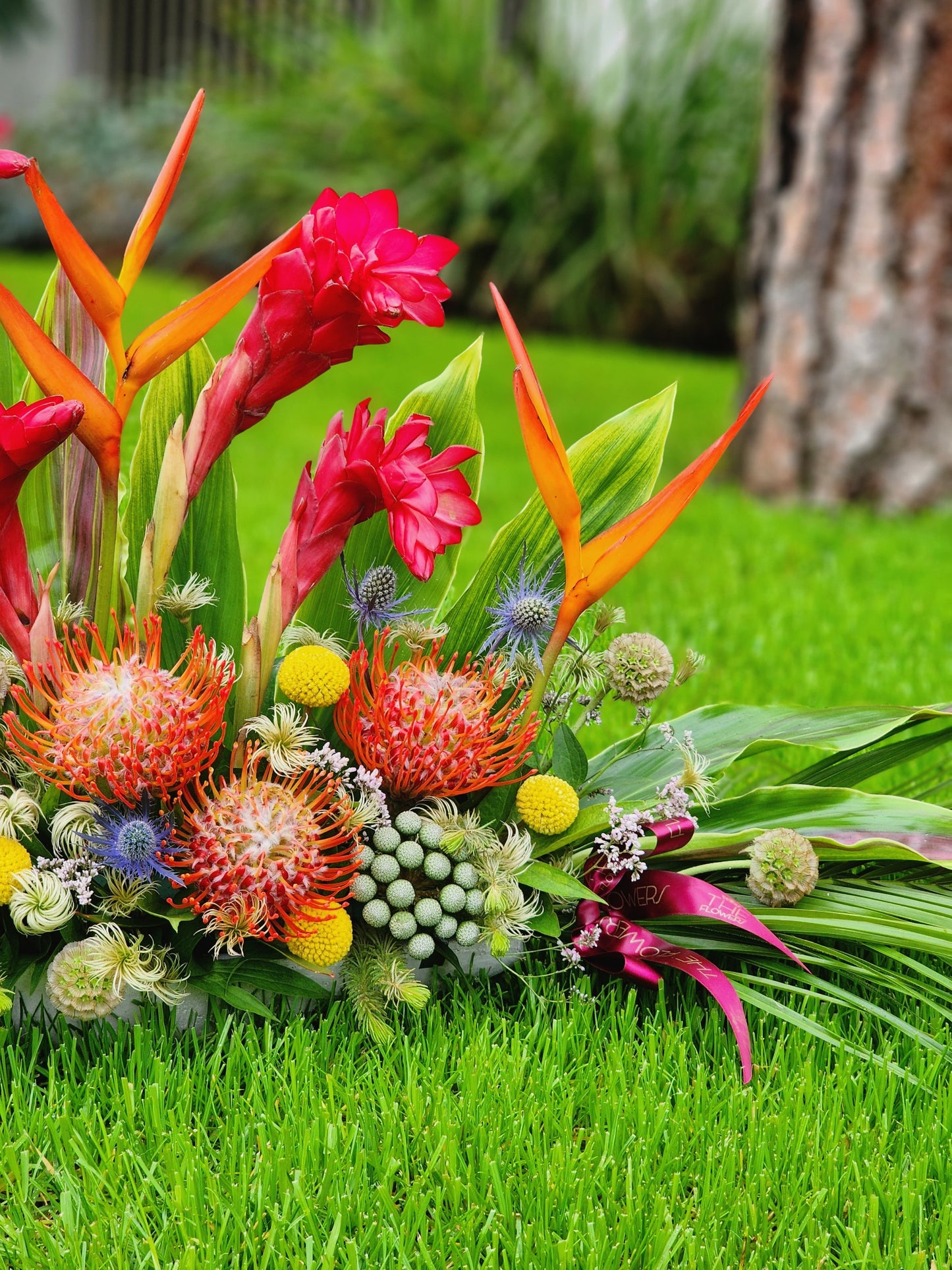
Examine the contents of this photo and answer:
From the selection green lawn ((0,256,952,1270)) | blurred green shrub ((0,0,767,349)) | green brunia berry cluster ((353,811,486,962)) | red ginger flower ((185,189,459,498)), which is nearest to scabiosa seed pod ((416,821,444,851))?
green brunia berry cluster ((353,811,486,962))

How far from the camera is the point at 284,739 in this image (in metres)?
1.27

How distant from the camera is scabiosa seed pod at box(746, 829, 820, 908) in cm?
134

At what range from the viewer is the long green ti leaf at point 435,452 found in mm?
1474

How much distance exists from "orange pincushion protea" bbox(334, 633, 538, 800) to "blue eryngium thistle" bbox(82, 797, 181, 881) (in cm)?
22

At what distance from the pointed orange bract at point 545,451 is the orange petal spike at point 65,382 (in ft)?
1.31

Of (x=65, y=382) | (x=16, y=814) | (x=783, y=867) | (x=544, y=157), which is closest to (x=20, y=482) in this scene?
(x=65, y=382)

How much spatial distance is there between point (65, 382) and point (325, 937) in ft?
1.99

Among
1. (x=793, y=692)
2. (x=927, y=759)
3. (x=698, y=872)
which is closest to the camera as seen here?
(x=698, y=872)

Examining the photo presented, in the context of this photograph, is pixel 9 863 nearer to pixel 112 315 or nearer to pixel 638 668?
pixel 112 315

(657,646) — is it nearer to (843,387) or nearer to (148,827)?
(148,827)

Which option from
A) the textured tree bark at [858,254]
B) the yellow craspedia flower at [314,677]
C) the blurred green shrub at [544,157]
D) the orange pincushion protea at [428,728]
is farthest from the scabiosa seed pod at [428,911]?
the blurred green shrub at [544,157]

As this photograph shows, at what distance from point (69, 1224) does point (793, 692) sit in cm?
178

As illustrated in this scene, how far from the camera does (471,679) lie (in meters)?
1.34

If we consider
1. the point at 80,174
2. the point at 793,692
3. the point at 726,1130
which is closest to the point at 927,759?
the point at 793,692
